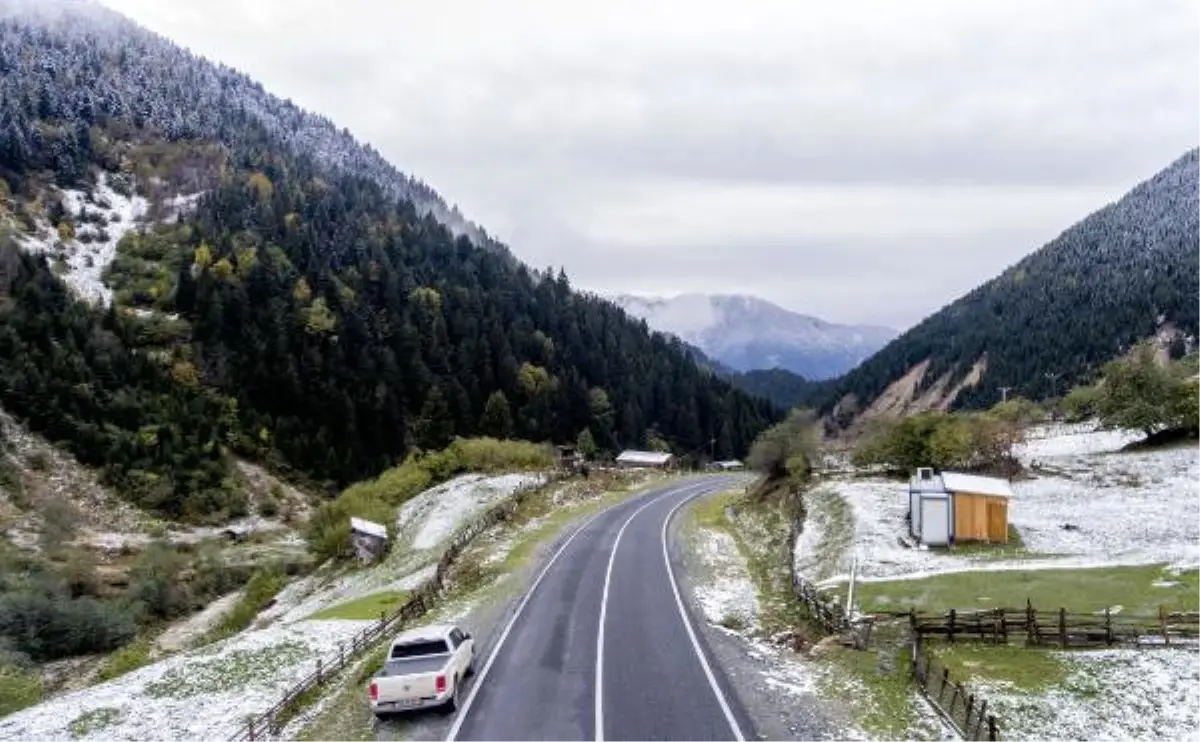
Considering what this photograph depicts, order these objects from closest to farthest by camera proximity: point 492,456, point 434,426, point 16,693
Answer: point 16,693, point 492,456, point 434,426

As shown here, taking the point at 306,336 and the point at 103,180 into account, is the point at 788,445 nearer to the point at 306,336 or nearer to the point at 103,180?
the point at 306,336

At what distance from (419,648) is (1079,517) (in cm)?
3726

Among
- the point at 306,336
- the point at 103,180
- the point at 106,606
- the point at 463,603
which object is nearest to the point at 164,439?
the point at 306,336

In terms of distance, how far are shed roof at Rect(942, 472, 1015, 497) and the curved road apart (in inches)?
548

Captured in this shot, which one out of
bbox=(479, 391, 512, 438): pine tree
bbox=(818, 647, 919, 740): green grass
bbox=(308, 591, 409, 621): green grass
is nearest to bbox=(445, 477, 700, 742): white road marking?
bbox=(308, 591, 409, 621): green grass

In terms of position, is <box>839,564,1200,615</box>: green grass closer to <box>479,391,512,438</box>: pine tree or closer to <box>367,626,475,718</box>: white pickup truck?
<box>367,626,475,718</box>: white pickup truck

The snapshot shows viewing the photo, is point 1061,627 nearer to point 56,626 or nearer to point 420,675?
point 420,675

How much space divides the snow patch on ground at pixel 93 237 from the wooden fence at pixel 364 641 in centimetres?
10663

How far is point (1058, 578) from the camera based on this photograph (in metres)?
34.7

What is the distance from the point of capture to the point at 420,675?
909 inches

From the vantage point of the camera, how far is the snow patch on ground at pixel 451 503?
2530 inches

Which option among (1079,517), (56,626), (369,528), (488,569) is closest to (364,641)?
(488,569)

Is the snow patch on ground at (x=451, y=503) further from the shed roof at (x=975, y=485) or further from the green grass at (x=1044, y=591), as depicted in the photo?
the green grass at (x=1044, y=591)

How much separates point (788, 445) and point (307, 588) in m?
37.8
